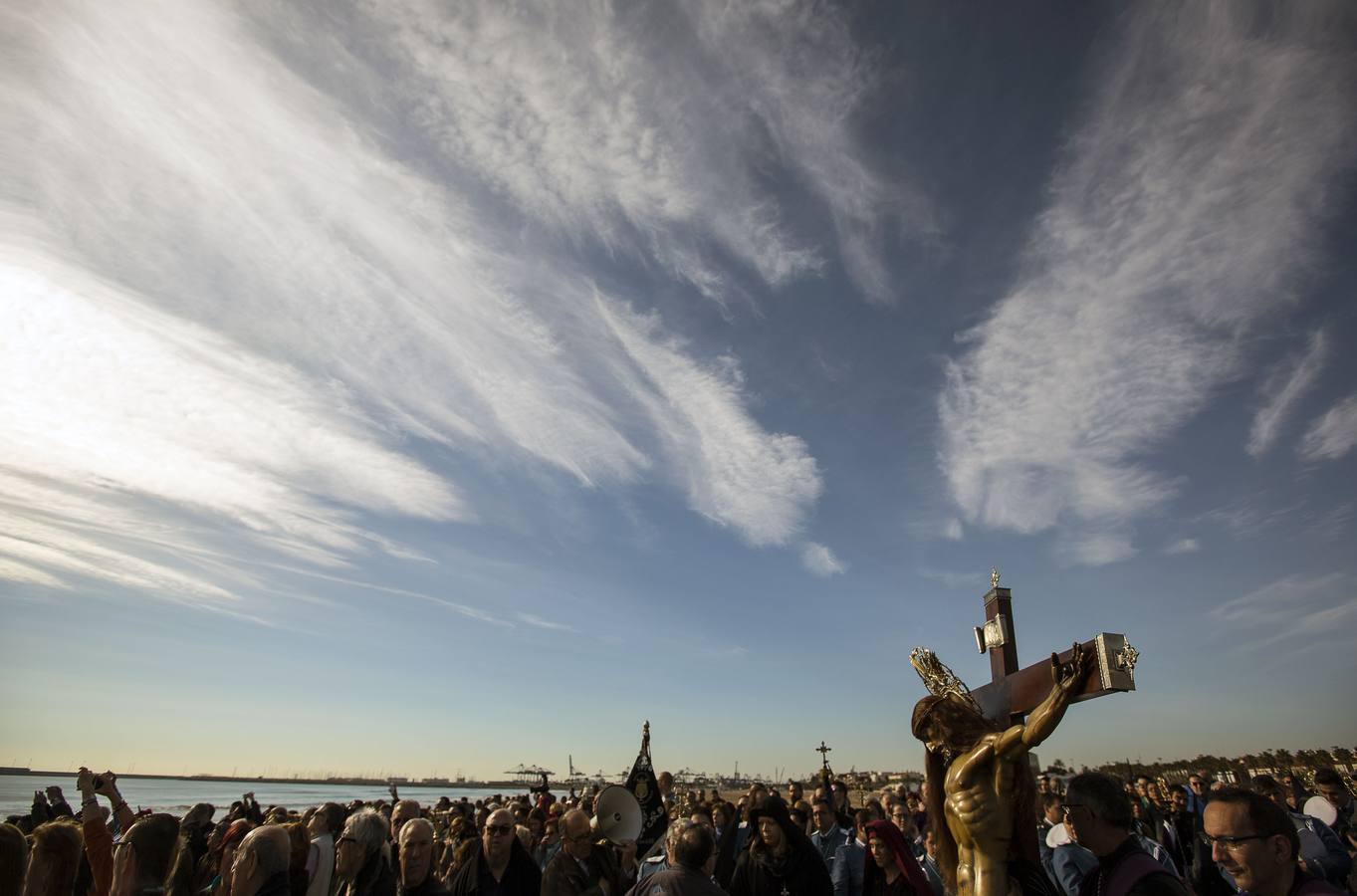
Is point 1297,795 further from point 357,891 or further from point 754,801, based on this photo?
point 357,891

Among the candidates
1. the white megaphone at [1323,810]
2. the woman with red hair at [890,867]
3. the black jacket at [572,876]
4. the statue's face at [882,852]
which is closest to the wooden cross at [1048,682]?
the woman with red hair at [890,867]

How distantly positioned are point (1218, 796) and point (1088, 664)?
83cm

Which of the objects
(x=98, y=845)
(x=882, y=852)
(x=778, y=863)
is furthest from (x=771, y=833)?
(x=98, y=845)

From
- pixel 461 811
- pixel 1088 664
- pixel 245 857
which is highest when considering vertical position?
pixel 1088 664

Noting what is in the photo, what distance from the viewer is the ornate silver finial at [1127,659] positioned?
3641mm

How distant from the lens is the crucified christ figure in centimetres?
393

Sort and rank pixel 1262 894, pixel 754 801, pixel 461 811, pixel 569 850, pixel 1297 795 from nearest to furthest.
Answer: pixel 1262 894, pixel 569 850, pixel 754 801, pixel 1297 795, pixel 461 811

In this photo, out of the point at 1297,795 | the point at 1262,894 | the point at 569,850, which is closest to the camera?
the point at 1262,894

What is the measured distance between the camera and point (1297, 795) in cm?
1078

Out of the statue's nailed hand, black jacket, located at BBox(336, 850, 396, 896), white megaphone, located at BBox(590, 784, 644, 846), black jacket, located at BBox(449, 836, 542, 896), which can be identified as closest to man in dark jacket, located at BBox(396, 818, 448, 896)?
black jacket, located at BBox(336, 850, 396, 896)

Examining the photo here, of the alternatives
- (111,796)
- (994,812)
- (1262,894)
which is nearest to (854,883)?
(994,812)

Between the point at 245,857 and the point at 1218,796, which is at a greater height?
the point at 1218,796

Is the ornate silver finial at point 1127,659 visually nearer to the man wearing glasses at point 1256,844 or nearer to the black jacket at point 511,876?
the man wearing glasses at point 1256,844

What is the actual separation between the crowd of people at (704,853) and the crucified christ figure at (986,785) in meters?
0.14
